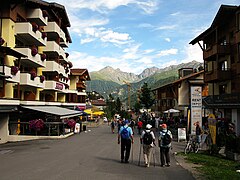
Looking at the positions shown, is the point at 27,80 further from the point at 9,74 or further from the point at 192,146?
the point at 192,146

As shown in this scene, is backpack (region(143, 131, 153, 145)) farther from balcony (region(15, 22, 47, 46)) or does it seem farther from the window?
the window

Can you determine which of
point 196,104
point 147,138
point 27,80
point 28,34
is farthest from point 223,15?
point 147,138

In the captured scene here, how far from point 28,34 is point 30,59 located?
2.47 metres

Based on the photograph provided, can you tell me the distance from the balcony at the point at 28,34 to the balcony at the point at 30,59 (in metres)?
1.48

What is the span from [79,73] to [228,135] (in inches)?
1938

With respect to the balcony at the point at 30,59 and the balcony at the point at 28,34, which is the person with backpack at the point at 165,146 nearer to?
the balcony at the point at 30,59

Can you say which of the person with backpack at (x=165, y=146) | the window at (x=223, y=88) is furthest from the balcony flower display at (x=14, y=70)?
the window at (x=223, y=88)

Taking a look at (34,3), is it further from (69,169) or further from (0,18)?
(69,169)

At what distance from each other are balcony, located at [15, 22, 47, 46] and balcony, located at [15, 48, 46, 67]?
1.48 meters

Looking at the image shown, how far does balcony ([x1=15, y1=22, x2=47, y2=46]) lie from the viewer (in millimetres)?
26875

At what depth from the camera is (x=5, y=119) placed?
24.4 meters

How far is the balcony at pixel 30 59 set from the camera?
2734cm

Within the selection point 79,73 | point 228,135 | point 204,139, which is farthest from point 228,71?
point 79,73

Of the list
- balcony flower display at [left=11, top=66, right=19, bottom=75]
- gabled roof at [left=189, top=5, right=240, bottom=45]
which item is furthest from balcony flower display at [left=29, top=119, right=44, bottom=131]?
gabled roof at [left=189, top=5, right=240, bottom=45]
